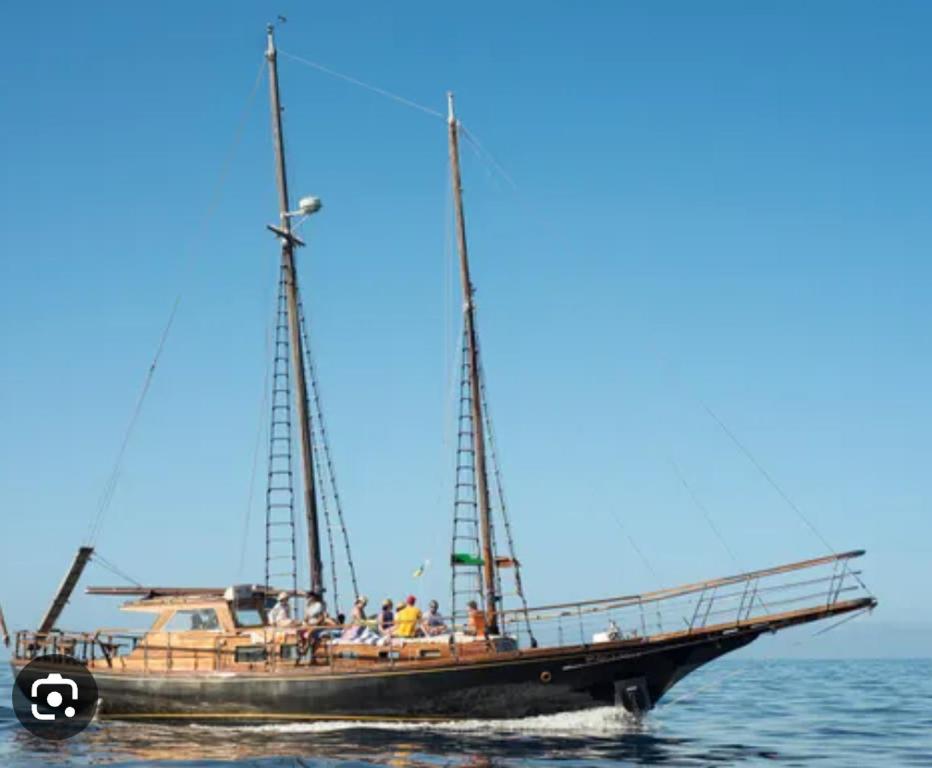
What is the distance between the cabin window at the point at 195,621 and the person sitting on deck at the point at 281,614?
1629mm

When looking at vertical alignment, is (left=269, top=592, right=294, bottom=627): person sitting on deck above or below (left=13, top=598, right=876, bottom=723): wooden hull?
above

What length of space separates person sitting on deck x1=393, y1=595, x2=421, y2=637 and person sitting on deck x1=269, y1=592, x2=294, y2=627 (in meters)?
3.54

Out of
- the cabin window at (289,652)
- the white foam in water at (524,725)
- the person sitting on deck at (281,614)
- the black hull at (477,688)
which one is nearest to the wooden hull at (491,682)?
the black hull at (477,688)

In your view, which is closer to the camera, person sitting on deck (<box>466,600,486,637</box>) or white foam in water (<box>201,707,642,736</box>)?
white foam in water (<box>201,707,642,736</box>)

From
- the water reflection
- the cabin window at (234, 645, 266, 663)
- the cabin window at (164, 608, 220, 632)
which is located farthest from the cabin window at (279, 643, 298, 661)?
the cabin window at (164, 608, 220, 632)

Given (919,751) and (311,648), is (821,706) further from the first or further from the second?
(311,648)

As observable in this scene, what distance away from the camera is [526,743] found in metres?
29.6

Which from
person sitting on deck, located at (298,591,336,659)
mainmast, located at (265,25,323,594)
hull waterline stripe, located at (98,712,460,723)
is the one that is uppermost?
mainmast, located at (265,25,323,594)

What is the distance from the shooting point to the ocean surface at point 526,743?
27.3 metres

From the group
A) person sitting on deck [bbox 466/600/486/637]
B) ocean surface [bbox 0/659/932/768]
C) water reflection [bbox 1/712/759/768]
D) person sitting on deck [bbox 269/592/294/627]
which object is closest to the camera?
water reflection [bbox 1/712/759/768]

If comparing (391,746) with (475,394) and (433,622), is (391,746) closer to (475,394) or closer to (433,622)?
(433,622)

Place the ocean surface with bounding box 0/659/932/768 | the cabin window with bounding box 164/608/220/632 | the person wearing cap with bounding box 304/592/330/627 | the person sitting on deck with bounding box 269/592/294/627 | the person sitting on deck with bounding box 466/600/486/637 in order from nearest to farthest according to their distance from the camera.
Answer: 1. the ocean surface with bounding box 0/659/932/768
2. the person sitting on deck with bounding box 466/600/486/637
3. the person sitting on deck with bounding box 269/592/294/627
4. the person wearing cap with bounding box 304/592/330/627
5. the cabin window with bounding box 164/608/220/632

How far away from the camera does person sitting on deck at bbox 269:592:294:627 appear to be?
3588 cm

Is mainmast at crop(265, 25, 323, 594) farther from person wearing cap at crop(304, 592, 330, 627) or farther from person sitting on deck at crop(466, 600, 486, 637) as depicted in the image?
person sitting on deck at crop(466, 600, 486, 637)
